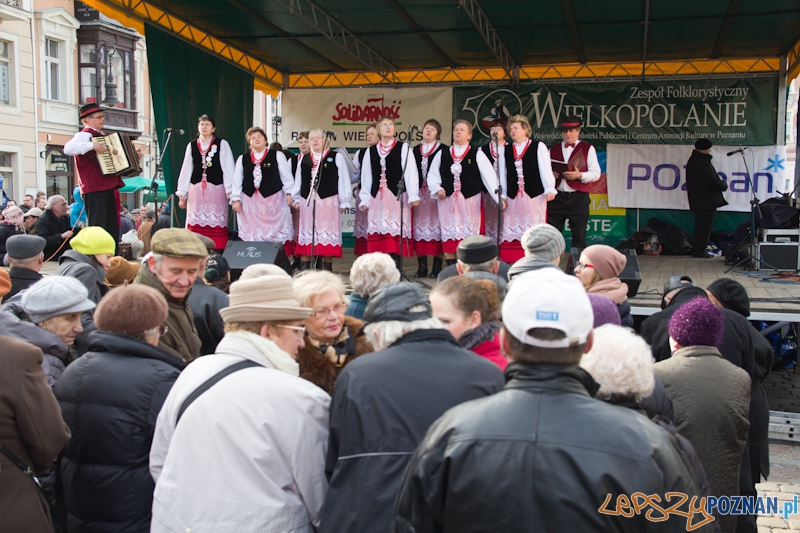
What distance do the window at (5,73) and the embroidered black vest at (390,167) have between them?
16352 mm

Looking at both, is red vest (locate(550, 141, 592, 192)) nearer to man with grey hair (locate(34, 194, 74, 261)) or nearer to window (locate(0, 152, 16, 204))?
man with grey hair (locate(34, 194, 74, 261))

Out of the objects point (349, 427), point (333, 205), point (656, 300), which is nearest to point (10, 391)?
point (349, 427)

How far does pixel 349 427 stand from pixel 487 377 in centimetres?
38

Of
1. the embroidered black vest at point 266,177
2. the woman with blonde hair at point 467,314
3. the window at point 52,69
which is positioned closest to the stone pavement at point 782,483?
the woman with blonde hair at point 467,314

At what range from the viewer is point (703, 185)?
31.4ft

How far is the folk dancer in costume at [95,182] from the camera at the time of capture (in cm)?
693

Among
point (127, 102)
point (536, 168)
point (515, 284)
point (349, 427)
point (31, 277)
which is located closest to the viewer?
point (515, 284)

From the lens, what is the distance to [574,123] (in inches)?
331

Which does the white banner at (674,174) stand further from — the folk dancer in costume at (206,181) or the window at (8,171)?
the window at (8,171)

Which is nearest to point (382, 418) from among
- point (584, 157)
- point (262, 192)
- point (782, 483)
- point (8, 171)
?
point (782, 483)

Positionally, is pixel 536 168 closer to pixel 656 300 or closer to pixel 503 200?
pixel 503 200

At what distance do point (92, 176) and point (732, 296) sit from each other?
585 cm

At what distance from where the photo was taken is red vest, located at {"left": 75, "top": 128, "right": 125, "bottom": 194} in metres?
6.94

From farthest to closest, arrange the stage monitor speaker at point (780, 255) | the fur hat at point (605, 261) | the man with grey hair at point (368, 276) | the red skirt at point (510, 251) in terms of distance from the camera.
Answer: the red skirt at point (510, 251), the stage monitor speaker at point (780, 255), the fur hat at point (605, 261), the man with grey hair at point (368, 276)
